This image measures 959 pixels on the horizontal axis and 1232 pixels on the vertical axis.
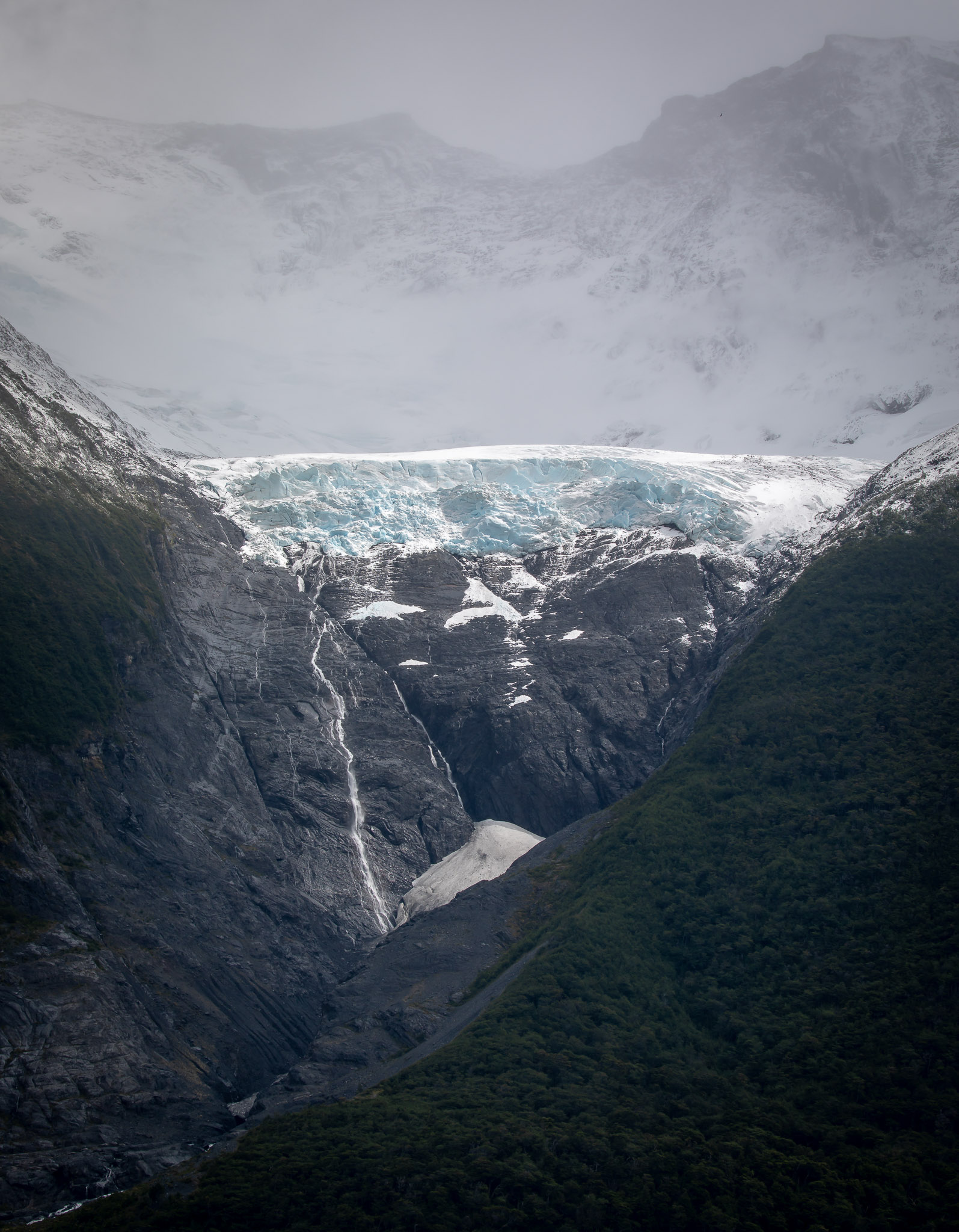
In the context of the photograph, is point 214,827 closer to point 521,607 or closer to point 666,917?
point 666,917

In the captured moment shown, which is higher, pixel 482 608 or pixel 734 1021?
pixel 482 608

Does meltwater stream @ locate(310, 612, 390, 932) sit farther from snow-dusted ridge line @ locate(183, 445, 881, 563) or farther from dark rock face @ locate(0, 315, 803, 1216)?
snow-dusted ridge line @ locate(183, 445, 881, 563)

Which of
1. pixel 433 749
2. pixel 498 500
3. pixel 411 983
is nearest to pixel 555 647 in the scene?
pixel 433 749

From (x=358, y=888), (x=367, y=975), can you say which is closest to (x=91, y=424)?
(x=358, y=888)

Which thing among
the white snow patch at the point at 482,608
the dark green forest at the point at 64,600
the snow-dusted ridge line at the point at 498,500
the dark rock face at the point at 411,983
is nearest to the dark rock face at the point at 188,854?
the dark green forest at the point at 64,600

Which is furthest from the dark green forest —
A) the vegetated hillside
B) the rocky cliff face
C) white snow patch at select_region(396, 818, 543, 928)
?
the vegetated hillside

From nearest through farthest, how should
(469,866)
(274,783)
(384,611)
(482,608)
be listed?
(469,866)
(274,783)
(384,611)
(482,608)

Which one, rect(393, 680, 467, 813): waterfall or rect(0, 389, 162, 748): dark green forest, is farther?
rect(393, 680, 467, 813): waterfall

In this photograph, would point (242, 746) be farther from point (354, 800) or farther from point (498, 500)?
point (498, 500)
